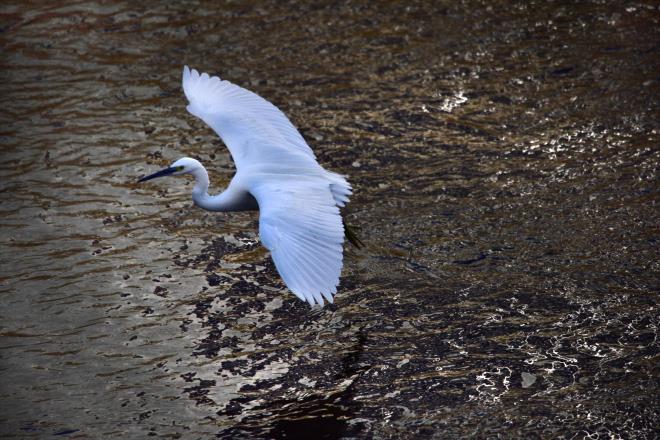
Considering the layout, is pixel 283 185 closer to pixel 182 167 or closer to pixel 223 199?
pixel 223 199

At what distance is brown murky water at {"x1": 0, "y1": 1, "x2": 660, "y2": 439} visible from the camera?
172 inches

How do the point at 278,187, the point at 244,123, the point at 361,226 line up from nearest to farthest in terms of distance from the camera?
1. the point at 278,187
2. the point at 244,123
3. the point at 361,226

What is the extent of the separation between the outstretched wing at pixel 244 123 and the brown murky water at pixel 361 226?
69cm

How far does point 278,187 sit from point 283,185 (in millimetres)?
35

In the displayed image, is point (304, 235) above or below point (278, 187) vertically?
below

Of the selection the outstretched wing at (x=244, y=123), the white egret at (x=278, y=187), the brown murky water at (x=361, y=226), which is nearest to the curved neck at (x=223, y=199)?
the white egret at (x=278, y=187)

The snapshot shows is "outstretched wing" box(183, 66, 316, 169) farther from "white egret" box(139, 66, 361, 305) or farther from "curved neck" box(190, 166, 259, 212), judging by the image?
"curved neck" box(190, 166, 259, 212)

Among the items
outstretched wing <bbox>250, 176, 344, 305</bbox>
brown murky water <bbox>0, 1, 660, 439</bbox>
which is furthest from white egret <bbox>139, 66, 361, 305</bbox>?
brown murky water <bbox>0, 1, 660, 439</bbox>

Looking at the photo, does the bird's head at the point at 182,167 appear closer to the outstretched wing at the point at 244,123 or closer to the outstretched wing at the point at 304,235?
the outstretched wing at the point at 244,123

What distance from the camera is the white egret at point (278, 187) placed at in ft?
13.8

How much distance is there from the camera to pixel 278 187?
4.83 meters

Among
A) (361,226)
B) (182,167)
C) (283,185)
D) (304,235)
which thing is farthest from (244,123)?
(304,235)

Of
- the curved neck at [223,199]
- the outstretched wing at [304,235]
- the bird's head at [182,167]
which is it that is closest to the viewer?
the outstretched wing at [304,235]

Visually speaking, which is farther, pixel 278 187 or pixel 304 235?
pixel 278 187
